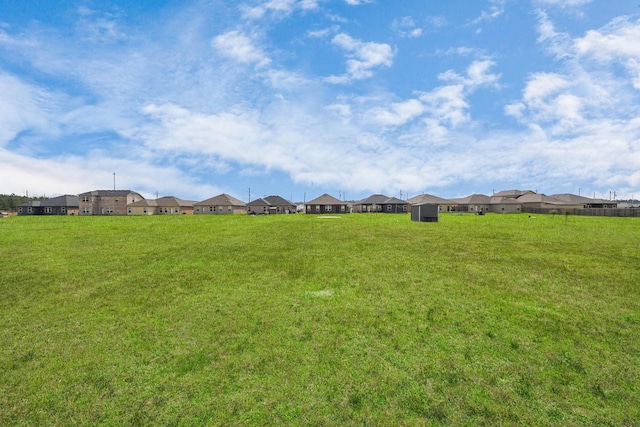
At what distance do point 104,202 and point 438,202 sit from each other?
3497 inches

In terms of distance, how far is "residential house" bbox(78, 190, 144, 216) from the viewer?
74875 millimetres

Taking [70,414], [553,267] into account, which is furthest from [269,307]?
[553,267]

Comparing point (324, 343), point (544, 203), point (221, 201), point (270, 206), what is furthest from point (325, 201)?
point (324, 343)

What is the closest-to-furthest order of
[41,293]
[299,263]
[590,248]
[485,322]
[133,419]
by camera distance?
[133,419], [485,322], [41,293], [299,263], [590,248]

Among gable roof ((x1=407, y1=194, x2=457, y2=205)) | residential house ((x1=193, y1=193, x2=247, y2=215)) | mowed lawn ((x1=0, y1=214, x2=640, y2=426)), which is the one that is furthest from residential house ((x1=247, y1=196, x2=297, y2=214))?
mowed lawn ((x1=0, y1=214, x2=640, y2=426))

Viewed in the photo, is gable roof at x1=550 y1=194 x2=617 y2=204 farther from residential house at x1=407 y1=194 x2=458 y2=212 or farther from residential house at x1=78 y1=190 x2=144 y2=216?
residential house at x1=78 y1=190 x2=144 y2=216

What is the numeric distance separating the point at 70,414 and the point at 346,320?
544cm

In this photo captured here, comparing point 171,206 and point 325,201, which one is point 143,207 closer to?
point 171,206

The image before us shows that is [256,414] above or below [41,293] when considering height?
below

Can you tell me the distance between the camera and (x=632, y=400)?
4848 millimetres

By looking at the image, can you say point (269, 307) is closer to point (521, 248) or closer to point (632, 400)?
point (632, 400)

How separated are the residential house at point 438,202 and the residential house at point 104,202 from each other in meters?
75.9

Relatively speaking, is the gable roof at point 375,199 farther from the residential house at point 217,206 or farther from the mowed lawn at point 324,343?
the mowed lawn at point 324,343

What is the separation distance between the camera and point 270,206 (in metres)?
80.3
